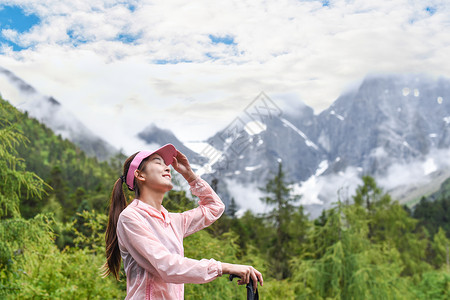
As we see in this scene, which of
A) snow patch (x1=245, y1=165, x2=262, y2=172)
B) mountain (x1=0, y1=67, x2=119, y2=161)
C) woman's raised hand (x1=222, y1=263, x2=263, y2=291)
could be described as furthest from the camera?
snow patch (x1=245, y1=165, x2=262, y2=172)

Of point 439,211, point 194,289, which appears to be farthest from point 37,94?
point 194,289

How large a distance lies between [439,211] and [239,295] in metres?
45.8

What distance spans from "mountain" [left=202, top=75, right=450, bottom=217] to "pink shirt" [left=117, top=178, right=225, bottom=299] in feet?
483

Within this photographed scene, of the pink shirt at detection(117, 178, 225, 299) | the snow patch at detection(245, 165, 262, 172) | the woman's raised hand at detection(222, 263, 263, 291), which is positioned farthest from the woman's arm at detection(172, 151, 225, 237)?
the snow patch at detection(245, 165, 262, 172)

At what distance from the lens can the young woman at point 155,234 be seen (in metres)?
1.86

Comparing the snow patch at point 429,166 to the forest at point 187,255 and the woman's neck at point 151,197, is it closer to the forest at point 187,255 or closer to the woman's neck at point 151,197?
the forest at point 187,255

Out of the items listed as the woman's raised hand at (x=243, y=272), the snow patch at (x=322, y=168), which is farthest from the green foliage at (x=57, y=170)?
the snow patch at (x=322, y=168)

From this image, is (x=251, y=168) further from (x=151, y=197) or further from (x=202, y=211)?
(x=151, y=197)

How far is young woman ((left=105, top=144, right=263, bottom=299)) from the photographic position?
186 centimetres

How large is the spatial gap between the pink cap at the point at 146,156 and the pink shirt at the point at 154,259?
0.10 meters

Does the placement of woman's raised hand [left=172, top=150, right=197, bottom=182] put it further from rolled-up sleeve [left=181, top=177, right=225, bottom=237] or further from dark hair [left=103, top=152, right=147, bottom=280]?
dark hair [left=103, top=152, right=147, bottom=280]

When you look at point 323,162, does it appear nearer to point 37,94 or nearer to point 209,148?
point 37,94

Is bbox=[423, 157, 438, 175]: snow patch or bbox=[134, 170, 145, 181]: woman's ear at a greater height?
bbox=[134, 170, 145, 181]: woman's ear

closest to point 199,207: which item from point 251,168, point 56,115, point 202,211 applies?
point 202,211
